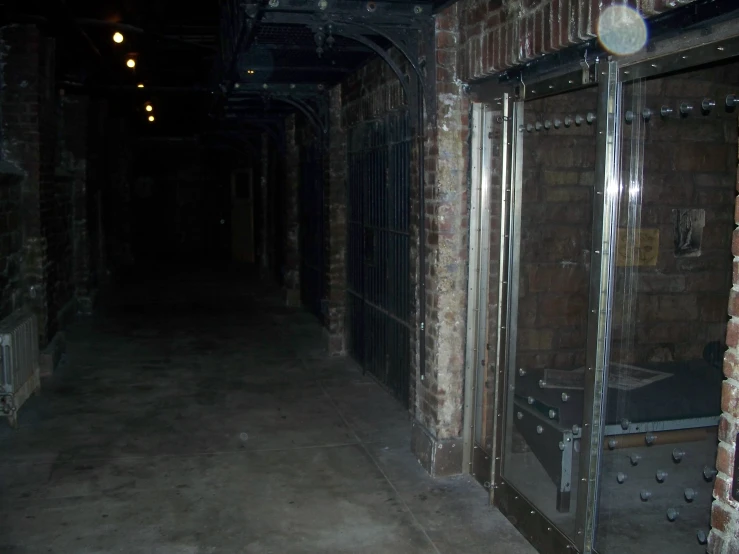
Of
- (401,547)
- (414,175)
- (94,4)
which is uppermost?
(94,4)

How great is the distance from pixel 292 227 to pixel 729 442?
33.4ft

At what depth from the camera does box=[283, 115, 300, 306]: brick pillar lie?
1178 cm

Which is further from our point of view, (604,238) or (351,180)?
(351,180)

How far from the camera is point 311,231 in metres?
10.9

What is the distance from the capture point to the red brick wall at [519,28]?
3.12 m

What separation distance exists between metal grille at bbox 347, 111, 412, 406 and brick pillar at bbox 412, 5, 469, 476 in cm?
A: 101

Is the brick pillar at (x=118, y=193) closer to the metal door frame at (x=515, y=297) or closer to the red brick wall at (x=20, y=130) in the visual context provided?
the red brick wall at (x=20, y=130)

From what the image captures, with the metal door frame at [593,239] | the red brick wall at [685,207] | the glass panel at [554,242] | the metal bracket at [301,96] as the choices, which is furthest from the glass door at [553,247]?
the metal bracket at [301,96]

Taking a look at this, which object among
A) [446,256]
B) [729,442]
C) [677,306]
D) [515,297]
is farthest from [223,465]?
[729,442]

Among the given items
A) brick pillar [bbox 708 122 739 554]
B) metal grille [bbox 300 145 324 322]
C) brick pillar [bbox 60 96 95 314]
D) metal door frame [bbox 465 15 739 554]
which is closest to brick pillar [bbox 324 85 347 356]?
metal grille [bbox 300 145 324 322]

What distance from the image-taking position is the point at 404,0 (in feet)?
14.8

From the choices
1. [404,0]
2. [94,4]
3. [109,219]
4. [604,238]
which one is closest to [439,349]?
[604,238]

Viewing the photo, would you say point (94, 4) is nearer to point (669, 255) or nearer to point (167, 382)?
point (167, 382)

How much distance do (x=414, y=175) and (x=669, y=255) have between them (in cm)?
194
